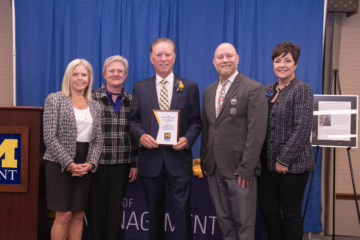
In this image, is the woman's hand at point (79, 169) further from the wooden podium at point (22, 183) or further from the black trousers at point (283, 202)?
the black trousers at point (283, 202)

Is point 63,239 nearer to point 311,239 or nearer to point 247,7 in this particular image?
point 311,239

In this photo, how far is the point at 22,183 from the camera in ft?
6.72

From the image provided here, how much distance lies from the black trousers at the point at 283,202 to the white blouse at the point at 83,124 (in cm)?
153

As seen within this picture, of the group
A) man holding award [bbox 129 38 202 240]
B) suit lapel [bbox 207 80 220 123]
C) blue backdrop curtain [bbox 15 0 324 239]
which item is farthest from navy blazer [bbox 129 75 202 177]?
blue backdrop curtain [bbox 15 0 324 239]

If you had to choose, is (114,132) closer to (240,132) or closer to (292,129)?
(240,132)

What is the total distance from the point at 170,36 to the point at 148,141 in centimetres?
154

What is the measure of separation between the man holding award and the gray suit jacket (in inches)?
Answer: 9.2

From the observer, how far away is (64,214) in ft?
6.27

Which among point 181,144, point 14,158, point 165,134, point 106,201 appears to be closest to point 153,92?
point 165,134

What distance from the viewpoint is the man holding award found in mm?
1876

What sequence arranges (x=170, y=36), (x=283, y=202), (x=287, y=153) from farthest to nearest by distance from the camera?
(x=170, y=36) < (x=283, y=202) < (x=287, y=153)

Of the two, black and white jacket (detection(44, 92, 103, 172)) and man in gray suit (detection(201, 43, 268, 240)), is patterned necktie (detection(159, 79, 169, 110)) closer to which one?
man in gray suit (detection(201, 43, 268, 240))

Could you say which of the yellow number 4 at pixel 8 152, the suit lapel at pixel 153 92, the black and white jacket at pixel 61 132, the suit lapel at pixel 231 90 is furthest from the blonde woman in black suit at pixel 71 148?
the suit lapel at pixel 231 90

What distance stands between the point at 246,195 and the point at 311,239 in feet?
5.26
